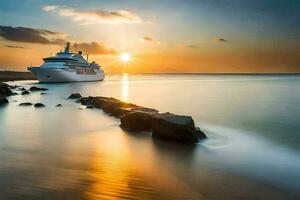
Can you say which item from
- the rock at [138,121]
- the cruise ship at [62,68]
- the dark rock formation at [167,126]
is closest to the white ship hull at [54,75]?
the cruise ship at [62,68]

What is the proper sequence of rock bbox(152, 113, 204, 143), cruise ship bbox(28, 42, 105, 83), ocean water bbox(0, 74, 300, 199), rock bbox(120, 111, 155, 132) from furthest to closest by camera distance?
cruise ship bbox(28, 42, 105, 83), rock bbox(120, 111, 155, 132), rock bbox(152, 113, 204, 143), ocean water bbox(0, 74, 300, 199)

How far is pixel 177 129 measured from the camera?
16.5 meters

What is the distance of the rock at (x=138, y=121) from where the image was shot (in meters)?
19.7

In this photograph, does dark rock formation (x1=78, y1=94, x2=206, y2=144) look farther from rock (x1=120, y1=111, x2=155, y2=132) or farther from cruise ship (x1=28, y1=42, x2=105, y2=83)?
cruise ship (x1=28, y1=42, x2=105, y2=83)

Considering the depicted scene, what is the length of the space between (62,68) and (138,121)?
3242 inches

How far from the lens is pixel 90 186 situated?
9.75 m

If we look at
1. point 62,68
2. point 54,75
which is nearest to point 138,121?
point 54,75

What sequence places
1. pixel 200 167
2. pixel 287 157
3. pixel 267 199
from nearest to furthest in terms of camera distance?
pixel 267 199
pixel 200 167
pixel 287 157

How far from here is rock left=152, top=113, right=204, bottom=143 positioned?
1653 centimetres

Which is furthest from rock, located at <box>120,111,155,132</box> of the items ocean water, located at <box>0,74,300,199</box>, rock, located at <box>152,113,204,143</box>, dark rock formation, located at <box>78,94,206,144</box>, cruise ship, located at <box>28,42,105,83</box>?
cruise ship, located at <box>28,42,105,83</box>

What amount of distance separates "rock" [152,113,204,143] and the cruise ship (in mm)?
83731

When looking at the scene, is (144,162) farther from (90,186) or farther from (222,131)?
(222,131)

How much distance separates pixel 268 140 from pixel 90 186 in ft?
43.0


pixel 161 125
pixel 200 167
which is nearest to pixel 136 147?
pixel 161 125
